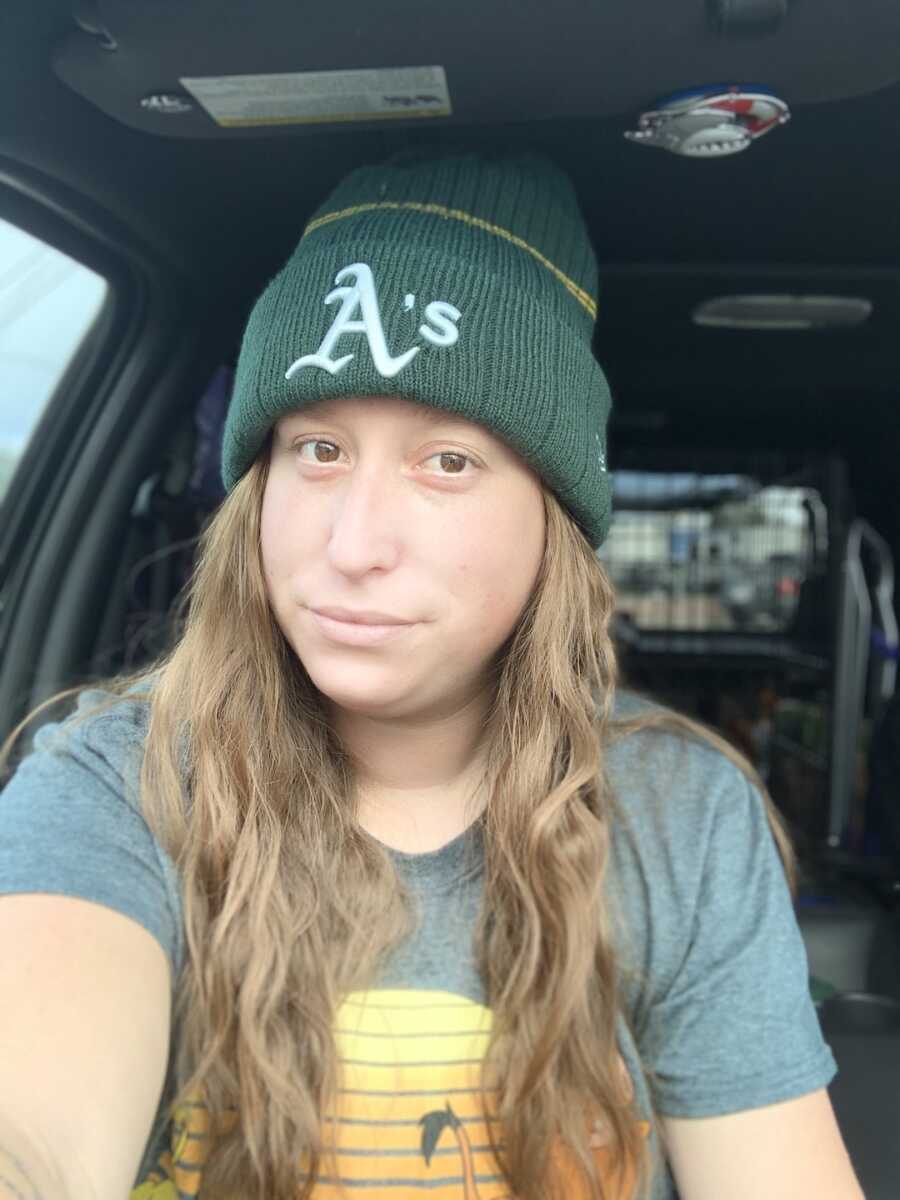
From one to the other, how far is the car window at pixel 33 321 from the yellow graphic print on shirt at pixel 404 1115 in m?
1.11

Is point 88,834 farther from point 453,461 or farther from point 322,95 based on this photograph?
point 322,95

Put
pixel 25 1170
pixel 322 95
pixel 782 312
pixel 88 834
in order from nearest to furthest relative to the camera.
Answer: pixel 25 1170
pixel 88 834
pixel 322 95
pixel 782 312

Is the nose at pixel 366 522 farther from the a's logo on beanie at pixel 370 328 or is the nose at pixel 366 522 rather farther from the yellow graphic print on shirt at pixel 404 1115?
the yellow graphic print on shirt at pixel 404 1115

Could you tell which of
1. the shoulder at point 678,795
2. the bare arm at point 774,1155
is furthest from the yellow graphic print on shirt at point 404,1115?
the shoulder at point 678,795

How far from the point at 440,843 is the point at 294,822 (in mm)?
157

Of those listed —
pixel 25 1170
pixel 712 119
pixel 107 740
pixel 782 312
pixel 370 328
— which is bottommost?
pixel 25 1170

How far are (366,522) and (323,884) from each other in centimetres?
36

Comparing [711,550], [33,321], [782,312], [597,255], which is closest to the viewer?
[33,321]

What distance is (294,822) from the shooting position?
1.10 metres

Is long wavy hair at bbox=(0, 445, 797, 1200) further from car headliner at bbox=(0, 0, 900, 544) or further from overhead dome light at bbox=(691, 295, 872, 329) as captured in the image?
overhead dome light at bbox=(691, 295, 872, 329)

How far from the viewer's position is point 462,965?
1.07 metres

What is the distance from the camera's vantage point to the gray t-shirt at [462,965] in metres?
1.00

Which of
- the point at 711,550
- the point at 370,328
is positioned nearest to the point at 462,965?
the point at 370,328

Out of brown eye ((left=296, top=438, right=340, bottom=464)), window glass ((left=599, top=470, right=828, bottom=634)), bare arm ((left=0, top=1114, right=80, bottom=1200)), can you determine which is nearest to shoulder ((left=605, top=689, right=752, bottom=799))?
brown eye ((left=296, top=438, right=340, bottom=464))
